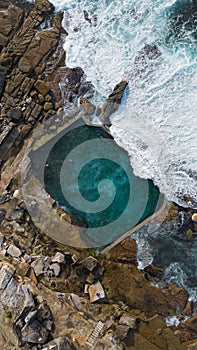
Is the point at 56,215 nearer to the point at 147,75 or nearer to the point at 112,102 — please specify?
the point at 112,102

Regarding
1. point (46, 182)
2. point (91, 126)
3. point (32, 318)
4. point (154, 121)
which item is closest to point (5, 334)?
point (32, 318)

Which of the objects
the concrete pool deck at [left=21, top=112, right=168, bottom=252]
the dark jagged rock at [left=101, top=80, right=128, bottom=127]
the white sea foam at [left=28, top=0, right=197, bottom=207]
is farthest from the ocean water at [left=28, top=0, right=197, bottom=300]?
the concrete pool deck at [left=21, top=112, right=168, bottom=252]

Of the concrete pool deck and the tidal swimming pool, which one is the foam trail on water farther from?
the concrete pool deck

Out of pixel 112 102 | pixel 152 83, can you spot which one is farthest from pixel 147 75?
pixel 112 102

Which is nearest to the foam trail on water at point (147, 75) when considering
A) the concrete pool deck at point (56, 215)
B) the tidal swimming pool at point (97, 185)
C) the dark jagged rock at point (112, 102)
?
the dark jagged rock at point (112, 102)

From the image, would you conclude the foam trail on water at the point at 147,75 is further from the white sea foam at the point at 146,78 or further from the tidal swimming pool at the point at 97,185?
the tidal swimming pool at the point at 97,185

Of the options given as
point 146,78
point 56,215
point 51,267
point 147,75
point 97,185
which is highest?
point 147,75
